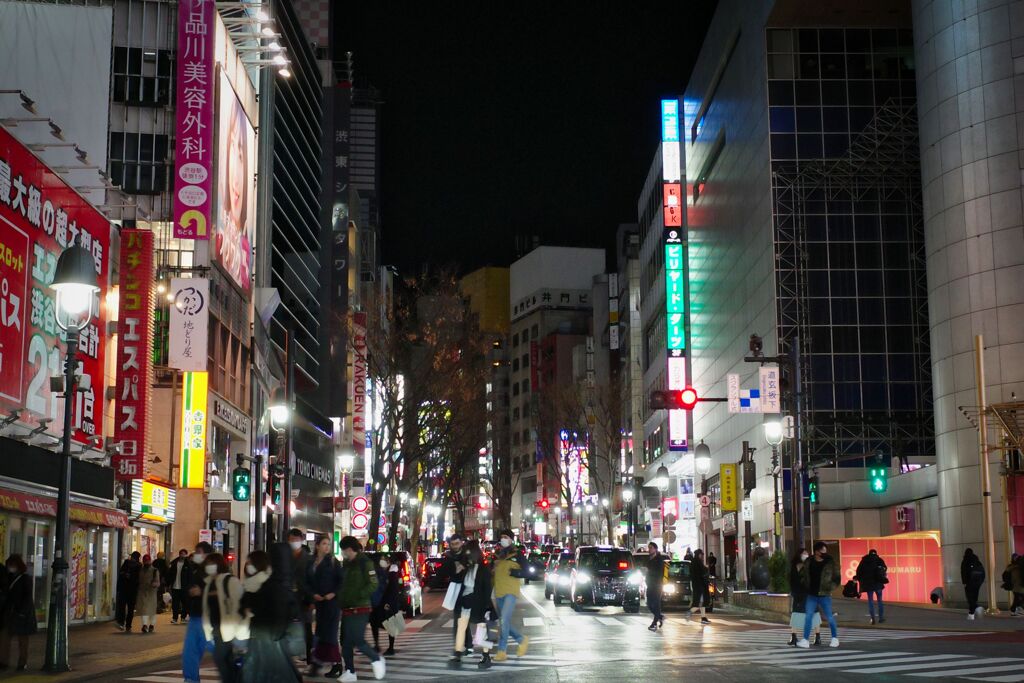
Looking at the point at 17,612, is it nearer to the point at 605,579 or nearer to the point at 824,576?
the point at 824,576

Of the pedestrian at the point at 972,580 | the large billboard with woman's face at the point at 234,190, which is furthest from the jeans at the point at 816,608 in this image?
the large billboard with woman's face at the point at 234,190

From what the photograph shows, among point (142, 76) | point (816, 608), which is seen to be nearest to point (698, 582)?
point (816, 608)

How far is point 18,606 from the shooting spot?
19.0 m

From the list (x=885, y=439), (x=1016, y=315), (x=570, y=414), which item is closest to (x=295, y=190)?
(x=570, y=414)

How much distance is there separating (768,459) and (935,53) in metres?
21.5

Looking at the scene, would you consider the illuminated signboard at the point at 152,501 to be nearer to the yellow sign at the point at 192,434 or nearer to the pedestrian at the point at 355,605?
the yellow sign at the point at 192,434

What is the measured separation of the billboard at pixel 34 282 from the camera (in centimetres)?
2488

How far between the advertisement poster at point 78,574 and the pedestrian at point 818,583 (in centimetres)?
1712

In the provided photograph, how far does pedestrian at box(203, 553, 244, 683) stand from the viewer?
12836 mm

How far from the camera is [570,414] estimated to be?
85.0 m

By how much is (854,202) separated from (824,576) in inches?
1492

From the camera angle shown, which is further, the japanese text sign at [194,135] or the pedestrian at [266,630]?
the japanese text sign at [194,135]

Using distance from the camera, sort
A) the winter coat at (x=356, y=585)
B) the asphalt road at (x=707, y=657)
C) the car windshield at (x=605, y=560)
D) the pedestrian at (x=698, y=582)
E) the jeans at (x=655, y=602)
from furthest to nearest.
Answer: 1. the car windshield at (x=605, y=560)
2. the pedestrian at (x=698, y=582)
3. the jeans at (x=655, y=602)
4. the winter coat at (x=356, y=585)
5. the asphalt road at (x=707, y=657)

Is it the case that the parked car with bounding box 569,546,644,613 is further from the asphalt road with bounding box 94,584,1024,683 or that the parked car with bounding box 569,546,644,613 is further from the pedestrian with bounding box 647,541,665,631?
the pedestrian with bounding box 647,541,665,631
